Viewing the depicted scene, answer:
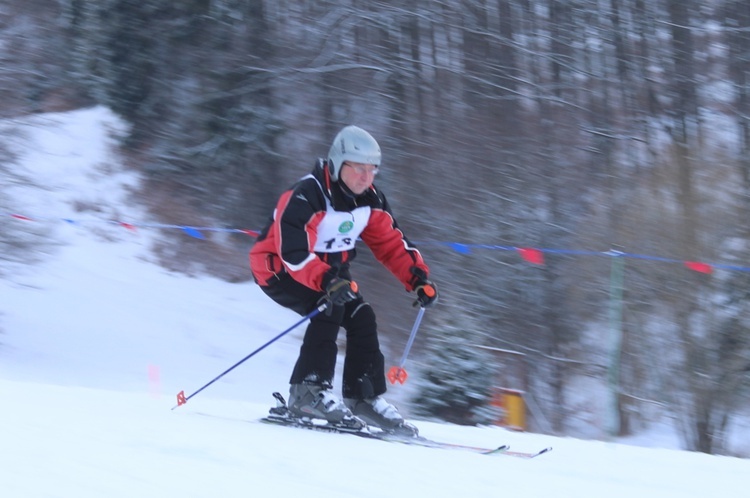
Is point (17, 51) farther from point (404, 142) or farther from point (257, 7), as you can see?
point (257, 7)

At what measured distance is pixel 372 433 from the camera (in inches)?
173

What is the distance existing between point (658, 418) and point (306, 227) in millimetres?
6542

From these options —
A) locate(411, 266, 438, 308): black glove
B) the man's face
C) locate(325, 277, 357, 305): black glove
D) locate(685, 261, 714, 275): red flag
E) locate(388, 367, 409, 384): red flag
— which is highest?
the man's face

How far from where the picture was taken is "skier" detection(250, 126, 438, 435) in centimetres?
422

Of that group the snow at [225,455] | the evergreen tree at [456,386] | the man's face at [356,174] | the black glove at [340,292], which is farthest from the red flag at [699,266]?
the black glove at [340,292]

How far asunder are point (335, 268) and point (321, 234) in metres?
0.30

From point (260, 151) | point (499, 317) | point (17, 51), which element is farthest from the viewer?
point (260, 151)

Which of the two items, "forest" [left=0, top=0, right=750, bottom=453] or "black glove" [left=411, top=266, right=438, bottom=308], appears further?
"forest" [left=0, top=0, right=750, bottom=453]

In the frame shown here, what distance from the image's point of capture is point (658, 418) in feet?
31.4

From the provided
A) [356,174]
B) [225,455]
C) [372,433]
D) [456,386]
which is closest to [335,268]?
[356,174]

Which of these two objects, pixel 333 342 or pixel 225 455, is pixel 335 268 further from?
pixel 225 455

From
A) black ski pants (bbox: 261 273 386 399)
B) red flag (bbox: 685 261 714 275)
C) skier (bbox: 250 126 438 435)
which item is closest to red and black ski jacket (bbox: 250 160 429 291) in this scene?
skier (bbox: 250 126 438 435)

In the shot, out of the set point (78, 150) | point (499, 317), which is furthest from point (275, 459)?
point (78, 150)

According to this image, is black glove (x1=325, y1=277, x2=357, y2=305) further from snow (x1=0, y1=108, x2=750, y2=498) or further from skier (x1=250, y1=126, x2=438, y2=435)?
snow (x1=0, y1=108, x2=750, y2=498)
